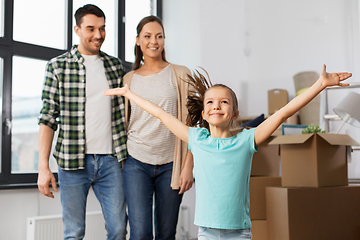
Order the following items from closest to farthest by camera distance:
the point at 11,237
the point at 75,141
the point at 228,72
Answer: the point at 75,141
the point at 11,237
the point at 228,72

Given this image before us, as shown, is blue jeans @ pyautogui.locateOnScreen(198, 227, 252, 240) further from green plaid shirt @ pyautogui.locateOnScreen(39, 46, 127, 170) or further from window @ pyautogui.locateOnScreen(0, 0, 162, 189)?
window @ pyautogui.locateOnScreen(0, 0, 162, 189)

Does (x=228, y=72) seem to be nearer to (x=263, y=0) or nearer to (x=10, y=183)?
(x=263, y=0)

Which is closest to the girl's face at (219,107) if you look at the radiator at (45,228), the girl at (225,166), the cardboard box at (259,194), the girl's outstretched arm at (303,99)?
the girl at (225,166)

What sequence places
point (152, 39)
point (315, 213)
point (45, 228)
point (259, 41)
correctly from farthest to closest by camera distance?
point (259, 41)
point (45, 228)
point (315, 213)
point (152, 39)

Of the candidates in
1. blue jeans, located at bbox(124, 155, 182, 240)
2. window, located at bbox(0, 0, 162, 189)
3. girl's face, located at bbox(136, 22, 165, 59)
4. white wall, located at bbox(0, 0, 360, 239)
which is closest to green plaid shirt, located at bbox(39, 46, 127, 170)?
blue jeans, located at bbox(124, 155, 182, 240)

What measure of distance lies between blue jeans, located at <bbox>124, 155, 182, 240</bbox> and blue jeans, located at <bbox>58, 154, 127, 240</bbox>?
4cm

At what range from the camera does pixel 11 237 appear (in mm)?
2518

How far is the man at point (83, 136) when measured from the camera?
161 cm

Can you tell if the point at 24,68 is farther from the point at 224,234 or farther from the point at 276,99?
the point at 276,99

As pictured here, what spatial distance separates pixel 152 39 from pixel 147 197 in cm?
73

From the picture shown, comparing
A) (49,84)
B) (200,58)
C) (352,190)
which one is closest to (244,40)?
(200,58)

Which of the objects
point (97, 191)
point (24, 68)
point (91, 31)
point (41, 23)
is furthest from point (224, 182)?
point (41, 23)

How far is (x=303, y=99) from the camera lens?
118 cm

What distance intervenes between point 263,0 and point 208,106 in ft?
11.5
